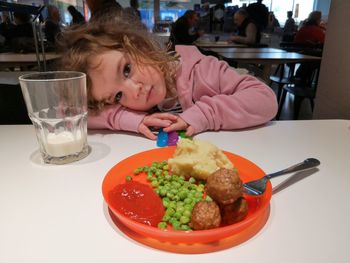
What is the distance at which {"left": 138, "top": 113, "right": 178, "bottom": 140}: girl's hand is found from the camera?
3.29ft

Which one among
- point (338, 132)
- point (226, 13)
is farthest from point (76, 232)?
point (226, 13)

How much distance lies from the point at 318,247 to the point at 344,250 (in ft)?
0.13

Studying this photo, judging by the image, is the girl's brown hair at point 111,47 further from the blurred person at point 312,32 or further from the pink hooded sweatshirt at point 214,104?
the blurred person at point 312,32

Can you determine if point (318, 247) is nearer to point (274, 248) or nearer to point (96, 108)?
point (274, 248)

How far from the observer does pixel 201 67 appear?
1.26 meters

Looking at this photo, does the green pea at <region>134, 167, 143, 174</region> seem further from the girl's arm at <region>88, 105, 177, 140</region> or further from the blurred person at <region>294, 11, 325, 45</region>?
the blurred person at <region>294, 11, 325, 45</region>

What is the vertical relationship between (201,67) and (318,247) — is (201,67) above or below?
above

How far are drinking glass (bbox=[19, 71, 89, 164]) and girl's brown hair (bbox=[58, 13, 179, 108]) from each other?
23 centimetres

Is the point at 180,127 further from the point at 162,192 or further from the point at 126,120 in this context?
the point at 162,192

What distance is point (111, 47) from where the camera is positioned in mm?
1118

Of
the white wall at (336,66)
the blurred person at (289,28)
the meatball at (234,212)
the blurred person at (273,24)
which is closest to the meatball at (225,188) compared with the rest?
the meatball at (234,212)

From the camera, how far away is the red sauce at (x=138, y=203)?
54cm

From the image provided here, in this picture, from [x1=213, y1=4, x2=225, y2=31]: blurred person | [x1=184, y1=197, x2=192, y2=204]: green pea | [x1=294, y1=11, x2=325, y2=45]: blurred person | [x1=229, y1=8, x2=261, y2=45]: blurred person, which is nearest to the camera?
[x1=184, y1=197, x2=192, y2=204]: green pea

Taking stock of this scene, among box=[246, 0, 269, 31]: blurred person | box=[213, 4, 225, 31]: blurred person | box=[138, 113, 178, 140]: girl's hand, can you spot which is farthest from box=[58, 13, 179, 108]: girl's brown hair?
box=[213, 4, 225, 31]: blurred person
